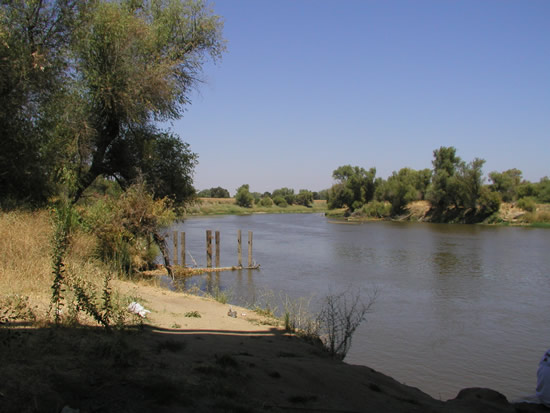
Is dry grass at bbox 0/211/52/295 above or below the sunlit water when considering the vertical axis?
above

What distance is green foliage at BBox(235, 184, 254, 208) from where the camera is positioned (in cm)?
11925

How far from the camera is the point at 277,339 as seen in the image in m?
8.29

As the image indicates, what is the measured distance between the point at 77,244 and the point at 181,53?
30.8 feet

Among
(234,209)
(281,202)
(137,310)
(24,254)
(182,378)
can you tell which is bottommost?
(137,310)

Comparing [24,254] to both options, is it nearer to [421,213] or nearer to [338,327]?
[338,327]

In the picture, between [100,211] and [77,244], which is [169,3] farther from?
[77,244]

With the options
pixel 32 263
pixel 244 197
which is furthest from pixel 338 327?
pixel 244 197

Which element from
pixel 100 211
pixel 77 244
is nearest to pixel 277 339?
pixel 77 244

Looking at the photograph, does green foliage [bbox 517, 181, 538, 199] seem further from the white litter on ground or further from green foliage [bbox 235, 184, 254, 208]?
green foliage [bbox 235, 184, 254, 208]

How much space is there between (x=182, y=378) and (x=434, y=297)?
48.0 feet

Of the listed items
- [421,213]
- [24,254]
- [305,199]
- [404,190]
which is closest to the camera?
[24,254]

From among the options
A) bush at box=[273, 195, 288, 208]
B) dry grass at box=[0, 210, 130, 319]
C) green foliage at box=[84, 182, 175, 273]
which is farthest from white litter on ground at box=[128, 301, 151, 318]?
bush at box=[273, 195, 288, 208]

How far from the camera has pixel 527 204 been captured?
59875 mm

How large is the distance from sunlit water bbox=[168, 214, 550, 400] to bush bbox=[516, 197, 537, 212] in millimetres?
25862
